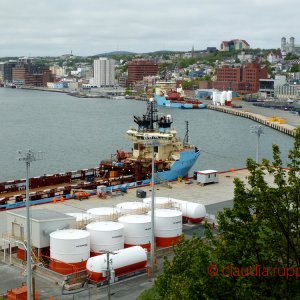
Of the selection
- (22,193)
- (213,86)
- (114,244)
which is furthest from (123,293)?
(213,86)

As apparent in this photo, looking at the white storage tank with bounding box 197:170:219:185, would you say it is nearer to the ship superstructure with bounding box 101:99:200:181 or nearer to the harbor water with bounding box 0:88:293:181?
the ship superstructure with bounding box 101:99:200:181

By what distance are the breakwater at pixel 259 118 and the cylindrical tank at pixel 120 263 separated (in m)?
53.9

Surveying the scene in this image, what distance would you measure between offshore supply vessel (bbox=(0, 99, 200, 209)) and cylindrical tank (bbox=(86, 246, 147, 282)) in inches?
490

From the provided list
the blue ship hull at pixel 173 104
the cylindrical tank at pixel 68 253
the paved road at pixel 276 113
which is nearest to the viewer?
A: the cylindrical tank at pixel 68 253

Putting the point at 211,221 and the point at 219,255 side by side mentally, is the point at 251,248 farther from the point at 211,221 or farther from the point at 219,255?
the point at 211,221

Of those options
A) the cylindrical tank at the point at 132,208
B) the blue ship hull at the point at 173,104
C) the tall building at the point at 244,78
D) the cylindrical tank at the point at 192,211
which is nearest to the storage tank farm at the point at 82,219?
the cylindrical tank at the point at 132,208

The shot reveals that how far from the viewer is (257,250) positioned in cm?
1003

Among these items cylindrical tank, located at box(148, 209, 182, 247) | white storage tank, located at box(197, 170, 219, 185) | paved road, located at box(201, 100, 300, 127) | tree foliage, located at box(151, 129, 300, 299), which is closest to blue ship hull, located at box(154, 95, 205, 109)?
paved road, located at box(201, 100, 300, 127)

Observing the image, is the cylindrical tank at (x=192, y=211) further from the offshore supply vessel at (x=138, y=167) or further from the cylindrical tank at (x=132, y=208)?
the offshore supply vessel at (x=138, y=167)

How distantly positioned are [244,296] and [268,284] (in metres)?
0.60

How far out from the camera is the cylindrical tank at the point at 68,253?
18031mm

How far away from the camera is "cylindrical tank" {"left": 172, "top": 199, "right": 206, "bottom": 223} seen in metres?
24.0

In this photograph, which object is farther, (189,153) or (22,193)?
(189,153)

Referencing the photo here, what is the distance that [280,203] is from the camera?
387 inches
